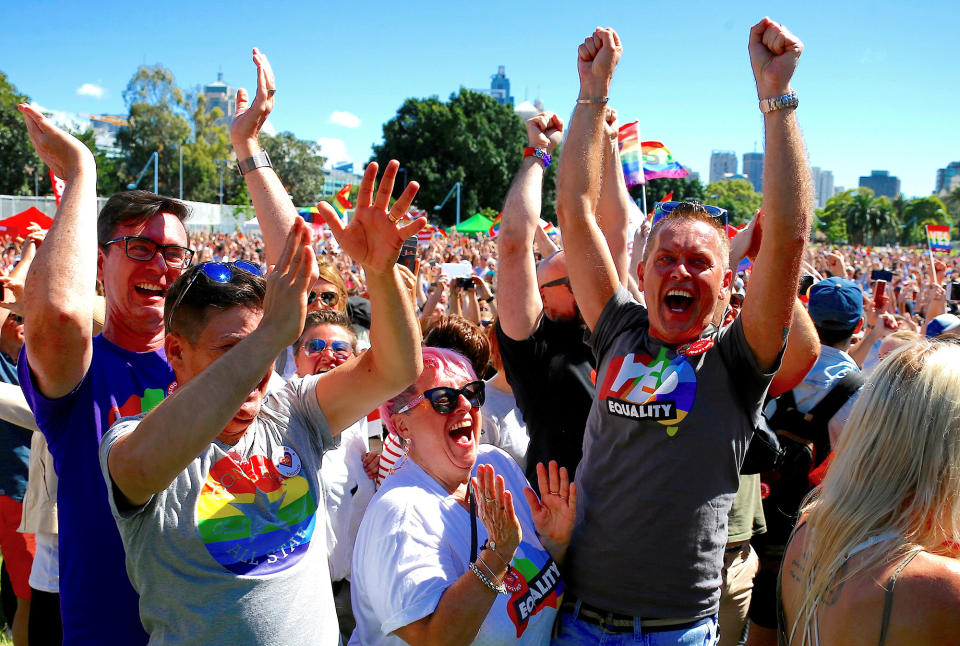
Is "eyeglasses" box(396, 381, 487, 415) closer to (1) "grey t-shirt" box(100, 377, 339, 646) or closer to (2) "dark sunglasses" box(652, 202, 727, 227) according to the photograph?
(1) "grey t-shirt" box(100, 377, 339, 646)

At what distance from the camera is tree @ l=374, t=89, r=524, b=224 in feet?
146

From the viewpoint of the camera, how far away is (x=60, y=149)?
1.76 metres

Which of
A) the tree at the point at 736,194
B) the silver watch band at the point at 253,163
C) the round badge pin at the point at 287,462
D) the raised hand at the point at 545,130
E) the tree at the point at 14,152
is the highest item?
the tree at the point at 736,194

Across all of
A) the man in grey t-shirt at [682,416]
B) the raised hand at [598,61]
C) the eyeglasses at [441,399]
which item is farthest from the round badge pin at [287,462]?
the raised hand at [598,61]

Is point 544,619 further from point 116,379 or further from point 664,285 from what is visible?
point 116,379

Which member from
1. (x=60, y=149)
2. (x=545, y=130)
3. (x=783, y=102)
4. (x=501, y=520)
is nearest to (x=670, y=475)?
(x=501, y=520)

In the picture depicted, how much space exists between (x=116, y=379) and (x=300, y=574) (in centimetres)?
75

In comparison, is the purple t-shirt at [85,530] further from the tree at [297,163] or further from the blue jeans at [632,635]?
the tree at [297,163]

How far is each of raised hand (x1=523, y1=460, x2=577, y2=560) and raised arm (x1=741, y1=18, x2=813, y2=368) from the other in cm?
67

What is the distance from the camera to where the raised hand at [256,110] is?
2422mm

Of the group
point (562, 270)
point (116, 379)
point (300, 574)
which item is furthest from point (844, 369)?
point (116, 379)

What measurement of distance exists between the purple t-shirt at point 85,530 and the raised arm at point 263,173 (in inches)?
28.5

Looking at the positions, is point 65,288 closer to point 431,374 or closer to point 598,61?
point 431,374

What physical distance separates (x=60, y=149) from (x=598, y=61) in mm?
1552
